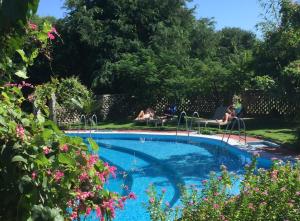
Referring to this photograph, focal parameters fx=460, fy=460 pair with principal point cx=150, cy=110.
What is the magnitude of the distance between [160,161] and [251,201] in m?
7.35

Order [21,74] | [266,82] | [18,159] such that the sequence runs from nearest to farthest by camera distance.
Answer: [18,159] → [21,74] → [266,82]

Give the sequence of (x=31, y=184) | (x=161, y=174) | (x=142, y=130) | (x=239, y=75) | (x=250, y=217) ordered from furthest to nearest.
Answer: (x=239, y=75)
(x=142, y=130)
(x=161, y=174)
(x=250, y=217)
(x=31, y=184)

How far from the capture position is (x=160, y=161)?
11.2 meters

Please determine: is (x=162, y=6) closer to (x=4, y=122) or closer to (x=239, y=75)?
(x=239, y=75)

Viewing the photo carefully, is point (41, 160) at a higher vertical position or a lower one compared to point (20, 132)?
lower

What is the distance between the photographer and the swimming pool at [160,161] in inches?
327

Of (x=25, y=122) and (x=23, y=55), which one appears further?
(x=23, y=55)

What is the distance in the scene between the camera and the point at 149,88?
64.6 feet

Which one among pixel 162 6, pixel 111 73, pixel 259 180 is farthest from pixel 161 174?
pixel 162 6

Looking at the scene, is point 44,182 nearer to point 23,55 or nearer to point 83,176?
point 83,176

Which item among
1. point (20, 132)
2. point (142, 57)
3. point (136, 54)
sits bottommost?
point (20, 132)

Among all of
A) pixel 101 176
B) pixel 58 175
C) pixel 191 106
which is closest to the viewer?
pixel 58 175

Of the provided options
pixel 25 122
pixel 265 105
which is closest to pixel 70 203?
pixel 25 122

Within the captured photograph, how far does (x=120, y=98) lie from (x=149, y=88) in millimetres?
1862
